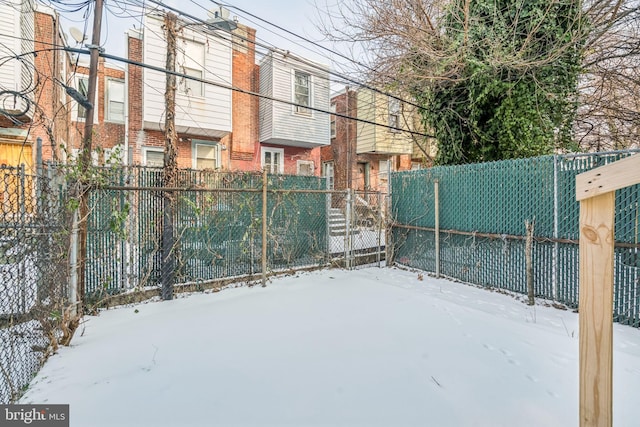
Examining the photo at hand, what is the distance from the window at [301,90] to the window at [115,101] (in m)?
6.13

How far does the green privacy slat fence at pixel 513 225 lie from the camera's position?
4.08 m

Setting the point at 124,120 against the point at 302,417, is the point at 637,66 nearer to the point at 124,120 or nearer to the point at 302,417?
the point at 302,417

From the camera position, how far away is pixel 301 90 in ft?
42.3

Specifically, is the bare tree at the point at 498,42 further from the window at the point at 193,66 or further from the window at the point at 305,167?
the window at the point at 305,167

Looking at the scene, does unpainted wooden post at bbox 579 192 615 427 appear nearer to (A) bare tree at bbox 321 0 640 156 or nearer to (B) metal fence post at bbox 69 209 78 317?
A: (B) metal fence post at bbox 69 209 78 317

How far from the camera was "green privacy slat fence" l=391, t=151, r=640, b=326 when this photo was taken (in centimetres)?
408

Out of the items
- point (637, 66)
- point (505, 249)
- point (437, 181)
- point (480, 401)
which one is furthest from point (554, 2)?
point (480, 401)

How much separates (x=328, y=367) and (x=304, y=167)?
11.5 meters

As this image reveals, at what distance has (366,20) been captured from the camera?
7.57 meters

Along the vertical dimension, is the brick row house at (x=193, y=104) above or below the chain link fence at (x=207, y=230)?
above

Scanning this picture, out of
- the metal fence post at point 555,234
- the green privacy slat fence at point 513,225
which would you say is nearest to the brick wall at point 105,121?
the green privacy slat fence at point 513,225

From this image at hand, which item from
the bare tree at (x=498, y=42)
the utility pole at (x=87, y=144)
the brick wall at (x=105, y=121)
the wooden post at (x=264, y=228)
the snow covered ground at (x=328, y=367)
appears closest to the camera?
the snow covered ground at (x=328, y=367)

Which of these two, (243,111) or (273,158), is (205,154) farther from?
(273,158)

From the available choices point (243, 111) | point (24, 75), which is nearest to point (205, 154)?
point (243, 111)
